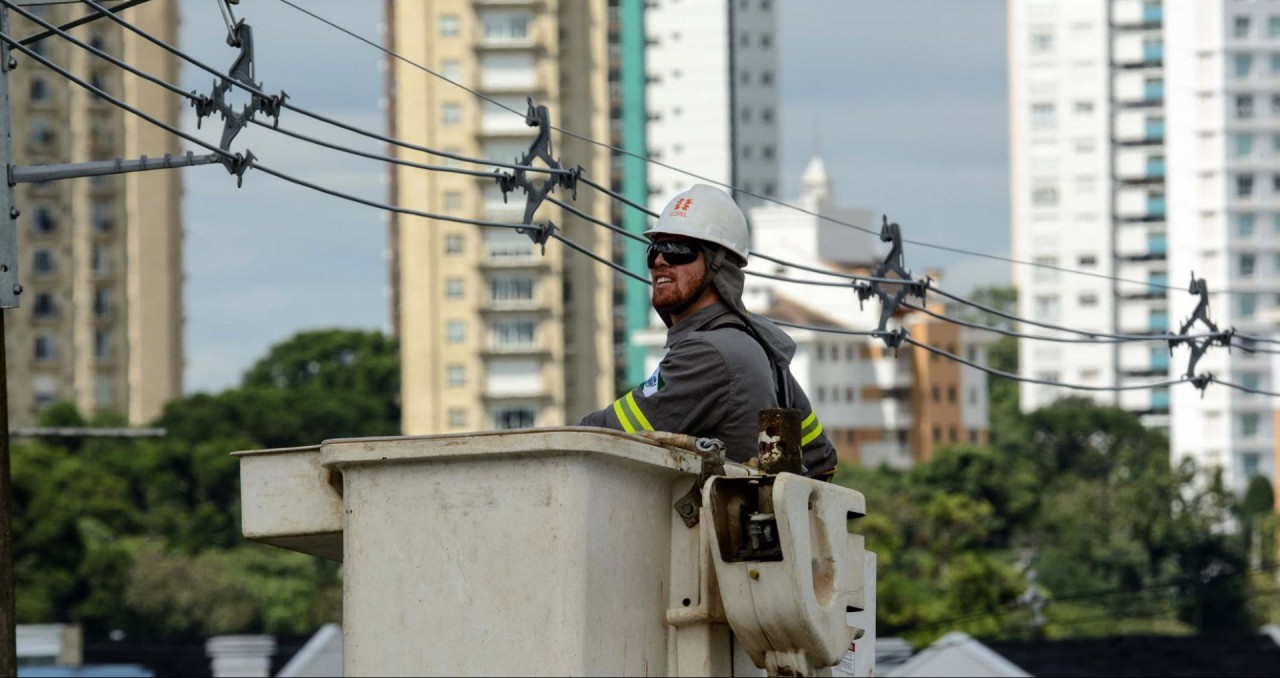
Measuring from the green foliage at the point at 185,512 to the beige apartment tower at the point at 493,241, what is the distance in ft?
22.0

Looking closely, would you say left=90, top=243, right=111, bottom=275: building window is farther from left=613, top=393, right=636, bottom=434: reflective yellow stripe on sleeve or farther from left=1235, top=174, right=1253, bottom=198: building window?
left=613, top=393, right=636, bottom=434: reflective yellow stripe on sleeve

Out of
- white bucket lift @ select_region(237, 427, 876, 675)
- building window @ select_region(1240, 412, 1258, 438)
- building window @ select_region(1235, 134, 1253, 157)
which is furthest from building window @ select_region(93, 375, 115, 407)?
white bucket lift @ select_region(237, 427, 876, 675)

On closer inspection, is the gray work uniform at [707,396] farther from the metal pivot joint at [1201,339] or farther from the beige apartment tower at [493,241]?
the beige apartment tower at [493,241]

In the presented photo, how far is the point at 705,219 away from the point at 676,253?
0.14m

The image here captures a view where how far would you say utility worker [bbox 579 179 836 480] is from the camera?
24.4 ft

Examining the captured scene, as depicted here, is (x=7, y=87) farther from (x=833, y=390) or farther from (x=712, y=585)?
(x=833, y=390)

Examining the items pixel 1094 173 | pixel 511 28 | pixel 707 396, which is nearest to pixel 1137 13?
pixel 1094 173

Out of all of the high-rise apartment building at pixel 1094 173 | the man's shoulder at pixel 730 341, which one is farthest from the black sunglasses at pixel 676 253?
the high-rise apartment building at pixel 1094 173

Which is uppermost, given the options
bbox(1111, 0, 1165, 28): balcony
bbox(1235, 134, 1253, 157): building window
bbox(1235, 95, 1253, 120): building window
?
bbox(1111, 0, 1165, 28): balcony

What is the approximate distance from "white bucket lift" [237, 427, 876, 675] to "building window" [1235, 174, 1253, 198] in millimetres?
126928

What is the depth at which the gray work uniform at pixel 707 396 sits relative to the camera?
7434mm

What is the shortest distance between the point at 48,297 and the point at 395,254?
36.1 m

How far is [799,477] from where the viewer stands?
6578mm

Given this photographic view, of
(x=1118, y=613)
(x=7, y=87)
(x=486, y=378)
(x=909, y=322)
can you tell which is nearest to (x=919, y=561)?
(x=1118, y=613)
